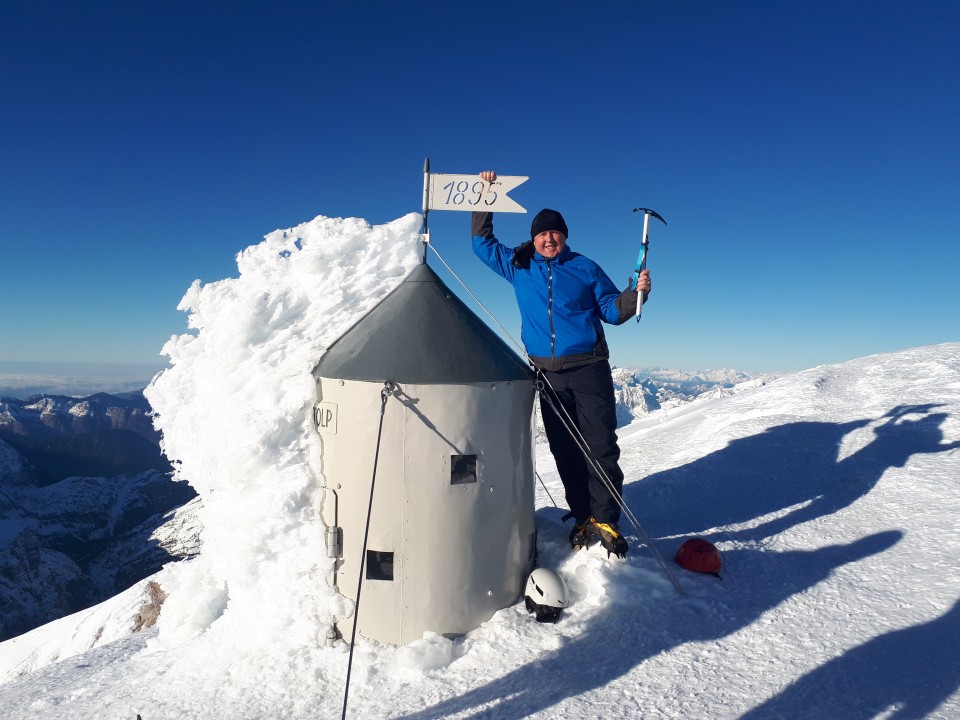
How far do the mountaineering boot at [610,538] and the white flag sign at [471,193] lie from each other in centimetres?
390

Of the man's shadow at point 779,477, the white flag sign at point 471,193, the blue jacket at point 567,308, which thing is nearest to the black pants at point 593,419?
the blue jacket at point 567,308

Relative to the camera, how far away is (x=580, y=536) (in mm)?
6594

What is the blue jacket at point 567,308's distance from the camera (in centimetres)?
624

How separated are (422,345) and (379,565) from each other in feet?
7.62

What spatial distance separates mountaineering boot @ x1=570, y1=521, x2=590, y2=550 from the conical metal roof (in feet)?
7.09

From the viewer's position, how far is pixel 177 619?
732cm

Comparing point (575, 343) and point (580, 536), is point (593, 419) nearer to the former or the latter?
point (575, 343)

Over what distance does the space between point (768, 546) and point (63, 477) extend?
21797cm

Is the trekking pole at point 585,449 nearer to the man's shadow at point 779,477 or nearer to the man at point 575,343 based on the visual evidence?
the man at point 575,343

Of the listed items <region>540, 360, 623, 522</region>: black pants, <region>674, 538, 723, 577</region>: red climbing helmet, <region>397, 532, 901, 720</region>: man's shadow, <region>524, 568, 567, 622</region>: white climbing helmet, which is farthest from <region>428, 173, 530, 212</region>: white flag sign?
<region>674, 538, 723, 577</region>: red climbing helmet

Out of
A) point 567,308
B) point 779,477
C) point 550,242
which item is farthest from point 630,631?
point 779,477

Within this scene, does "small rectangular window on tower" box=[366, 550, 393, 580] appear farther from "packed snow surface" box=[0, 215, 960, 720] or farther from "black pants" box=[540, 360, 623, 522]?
"black pants" box=[540, 360, 623, 522]

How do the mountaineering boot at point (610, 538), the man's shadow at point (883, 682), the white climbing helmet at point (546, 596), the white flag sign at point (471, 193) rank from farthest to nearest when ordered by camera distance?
the white flag sign at point (471, 193)
the mountaineering boot at point (610, 538)
the white climbing helmet at point (546, 596)
the man's shadow at point (883, 682)

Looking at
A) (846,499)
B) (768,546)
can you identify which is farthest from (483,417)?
(846,499)
